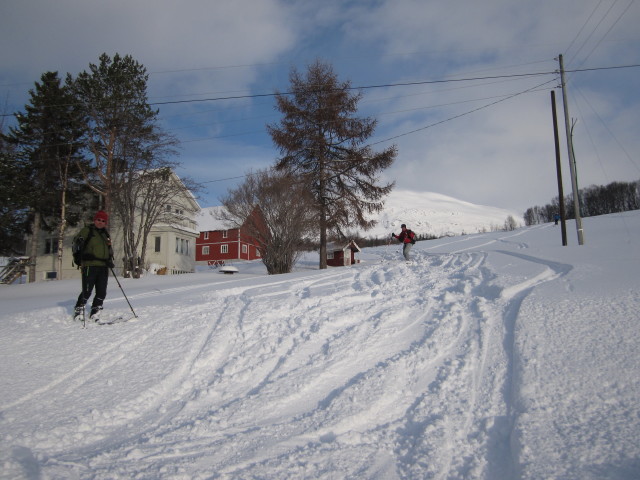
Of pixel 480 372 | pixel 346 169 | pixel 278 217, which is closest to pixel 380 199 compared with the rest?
pixel 346 169

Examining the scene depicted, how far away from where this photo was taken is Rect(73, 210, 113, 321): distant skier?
701 centimetres

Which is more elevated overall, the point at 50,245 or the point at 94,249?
the point at 50,245

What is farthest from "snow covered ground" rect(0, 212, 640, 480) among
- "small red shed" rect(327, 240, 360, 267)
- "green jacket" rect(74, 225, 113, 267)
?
"small red shed" rect(327, 240, 360, 267)

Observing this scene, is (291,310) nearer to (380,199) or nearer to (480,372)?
(480,372)

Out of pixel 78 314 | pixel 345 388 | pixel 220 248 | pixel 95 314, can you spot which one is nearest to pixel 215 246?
pixel 220 248

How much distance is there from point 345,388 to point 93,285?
522 centimetres

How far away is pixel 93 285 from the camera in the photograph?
712 cm

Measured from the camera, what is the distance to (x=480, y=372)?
4348mm

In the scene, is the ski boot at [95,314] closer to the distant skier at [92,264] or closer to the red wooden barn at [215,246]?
the distant skier at [92,264]

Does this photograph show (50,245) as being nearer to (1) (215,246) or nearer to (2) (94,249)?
(1) (215,246)

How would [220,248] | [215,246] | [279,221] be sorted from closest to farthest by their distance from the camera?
1. [279,221]
2. [220,248]
3. [215,246]

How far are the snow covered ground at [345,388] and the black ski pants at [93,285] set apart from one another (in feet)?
1.54

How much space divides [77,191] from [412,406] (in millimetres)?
26028

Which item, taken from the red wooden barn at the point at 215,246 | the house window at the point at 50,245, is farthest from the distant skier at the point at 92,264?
the red wooden barn at the point at 215,246
